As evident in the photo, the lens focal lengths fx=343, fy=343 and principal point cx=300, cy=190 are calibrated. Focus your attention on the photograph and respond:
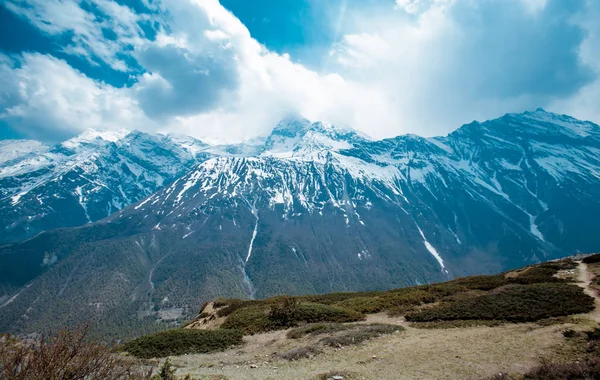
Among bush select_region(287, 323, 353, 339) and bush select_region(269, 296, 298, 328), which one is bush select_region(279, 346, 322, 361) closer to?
bush select_region(287, 323, 353, 339)

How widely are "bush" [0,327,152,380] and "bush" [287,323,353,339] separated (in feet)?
57.9

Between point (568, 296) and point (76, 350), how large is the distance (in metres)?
34.9

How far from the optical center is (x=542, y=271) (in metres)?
43.2

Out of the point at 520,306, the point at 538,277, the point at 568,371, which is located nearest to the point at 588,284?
the point at 538,277

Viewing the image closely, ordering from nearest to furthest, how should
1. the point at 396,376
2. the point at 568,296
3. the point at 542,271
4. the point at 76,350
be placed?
the point at 76,350 < the point at 396,376 < the point at 568,296 < the point at 542,271

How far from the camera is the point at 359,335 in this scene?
26109mm

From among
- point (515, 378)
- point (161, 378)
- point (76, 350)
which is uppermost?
point (76, 350)

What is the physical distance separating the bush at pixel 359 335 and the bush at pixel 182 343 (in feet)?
30.5

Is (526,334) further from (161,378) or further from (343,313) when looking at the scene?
(161,378)

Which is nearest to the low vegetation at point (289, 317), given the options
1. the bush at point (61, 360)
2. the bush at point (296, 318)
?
the bush at point (296, 318)

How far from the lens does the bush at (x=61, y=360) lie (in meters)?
10.9

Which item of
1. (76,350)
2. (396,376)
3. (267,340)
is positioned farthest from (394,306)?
(76,350)

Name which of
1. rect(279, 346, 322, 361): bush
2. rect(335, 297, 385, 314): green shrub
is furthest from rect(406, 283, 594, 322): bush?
rect(279, 346, 322, 361): bush

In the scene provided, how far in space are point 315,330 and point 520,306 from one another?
17.0 m
